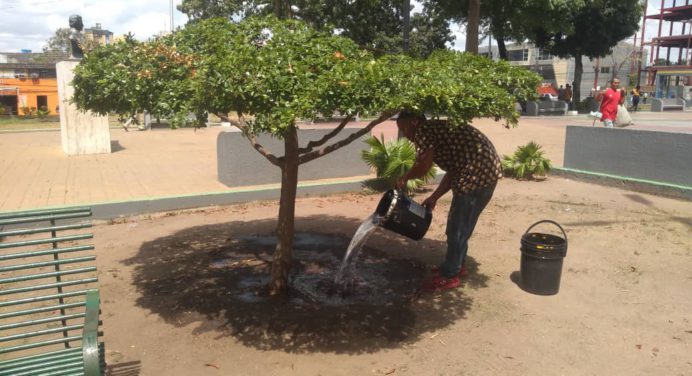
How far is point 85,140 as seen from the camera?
43.4ft

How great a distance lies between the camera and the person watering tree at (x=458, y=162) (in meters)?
4.59

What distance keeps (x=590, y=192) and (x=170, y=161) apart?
8.62 meters

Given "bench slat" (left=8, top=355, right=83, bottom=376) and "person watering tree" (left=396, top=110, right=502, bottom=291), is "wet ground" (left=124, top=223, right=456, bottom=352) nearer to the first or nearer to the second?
"person watering tree" (left=396, top=110, right=502, bottom=291)

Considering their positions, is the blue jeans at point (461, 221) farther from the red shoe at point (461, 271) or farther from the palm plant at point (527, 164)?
the palm plant at point (527, 164)

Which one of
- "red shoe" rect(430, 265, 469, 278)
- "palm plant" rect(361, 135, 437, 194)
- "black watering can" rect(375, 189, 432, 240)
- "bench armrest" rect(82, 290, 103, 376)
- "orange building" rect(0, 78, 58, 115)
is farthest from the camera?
"orange building" rect(0, 78, 58, 115)

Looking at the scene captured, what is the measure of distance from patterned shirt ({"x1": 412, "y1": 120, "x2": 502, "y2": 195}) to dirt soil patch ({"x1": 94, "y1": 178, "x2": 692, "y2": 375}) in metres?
1.14

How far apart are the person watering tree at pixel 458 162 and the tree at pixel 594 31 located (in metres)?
28.9

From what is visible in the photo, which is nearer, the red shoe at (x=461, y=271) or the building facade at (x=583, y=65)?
the red shoe at (x=461, y=271)

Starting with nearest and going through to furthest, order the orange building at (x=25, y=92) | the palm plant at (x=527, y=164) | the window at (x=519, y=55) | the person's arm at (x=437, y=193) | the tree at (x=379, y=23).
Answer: the person's arm at (x=437, y=193)
the palm plant at (x=527, y=164)
the tree at (x=379, y=23)
the orange building at (x=25, y=92)
the window at (x=519, y=55)

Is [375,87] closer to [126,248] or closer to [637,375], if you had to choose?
[637,375]

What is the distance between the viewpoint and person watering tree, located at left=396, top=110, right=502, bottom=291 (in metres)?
4.59

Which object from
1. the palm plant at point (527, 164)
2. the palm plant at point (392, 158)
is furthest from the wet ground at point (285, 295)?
the palm plant at point (527, 164)

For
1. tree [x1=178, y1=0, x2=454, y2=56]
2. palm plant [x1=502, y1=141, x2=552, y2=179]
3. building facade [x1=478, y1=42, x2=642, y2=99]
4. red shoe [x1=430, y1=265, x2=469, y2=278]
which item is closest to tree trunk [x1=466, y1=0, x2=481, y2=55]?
tree [x1=178, y1=0, x2=454, y2=56]

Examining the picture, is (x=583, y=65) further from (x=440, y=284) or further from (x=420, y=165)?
(x=420, y=165)
